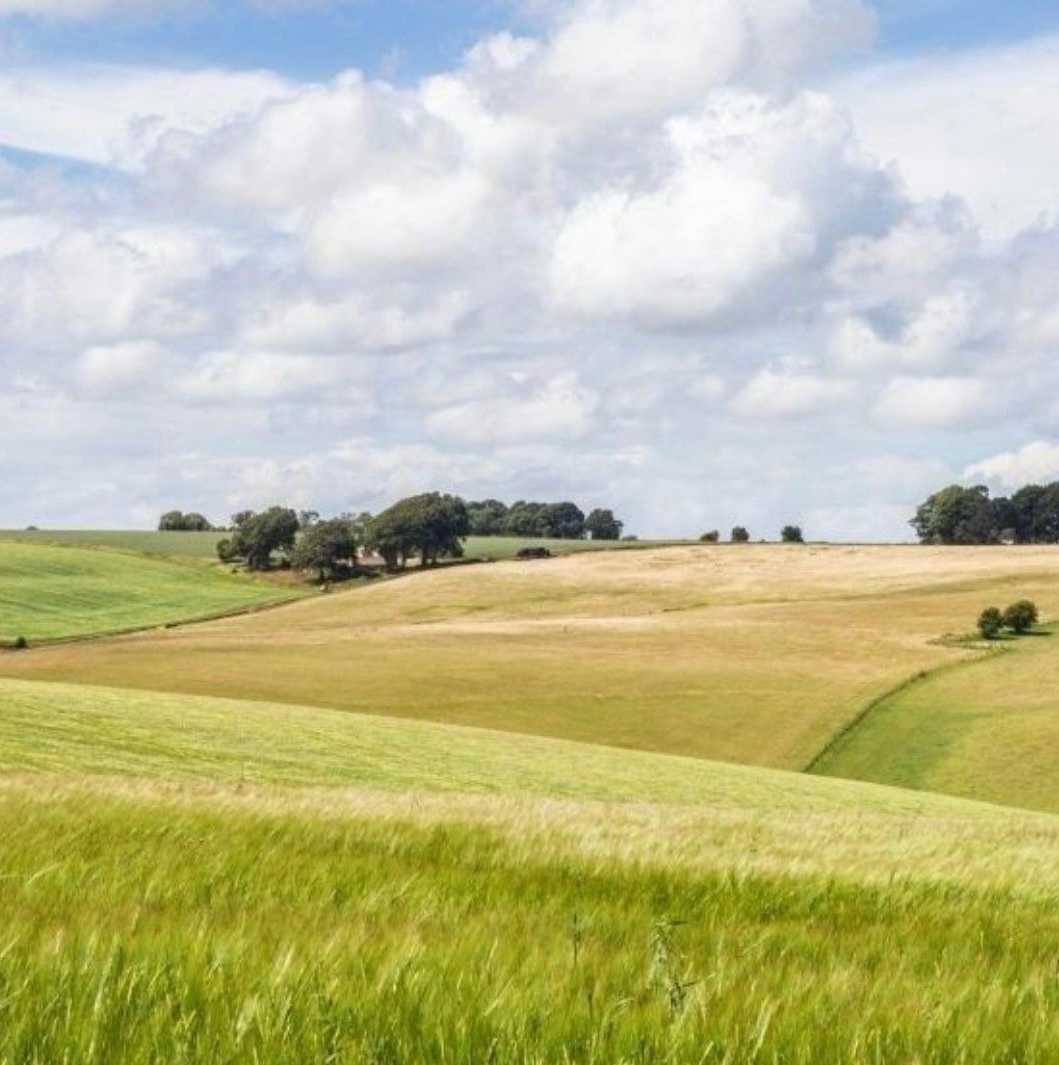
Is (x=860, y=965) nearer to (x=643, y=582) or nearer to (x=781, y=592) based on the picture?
(x=781, y=592)

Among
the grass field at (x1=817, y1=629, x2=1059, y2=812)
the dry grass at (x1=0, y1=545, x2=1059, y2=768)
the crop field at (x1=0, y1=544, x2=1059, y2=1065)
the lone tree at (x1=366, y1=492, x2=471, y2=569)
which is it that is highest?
the lone tree at (x1=366, y1=492, x2=471, y2=569)

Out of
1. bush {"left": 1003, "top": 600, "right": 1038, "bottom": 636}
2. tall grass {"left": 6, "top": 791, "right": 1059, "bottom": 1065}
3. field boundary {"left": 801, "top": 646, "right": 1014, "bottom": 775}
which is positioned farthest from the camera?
bush {"left": 1003, "top": 600, "right": 1038, "bottom": 636}

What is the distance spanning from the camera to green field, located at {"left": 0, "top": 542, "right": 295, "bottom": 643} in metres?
119

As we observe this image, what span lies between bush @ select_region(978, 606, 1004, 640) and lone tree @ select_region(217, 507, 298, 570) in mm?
93327

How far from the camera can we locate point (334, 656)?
259 feet

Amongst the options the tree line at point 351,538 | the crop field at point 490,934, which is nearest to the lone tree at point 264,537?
the tree line at point 351,538

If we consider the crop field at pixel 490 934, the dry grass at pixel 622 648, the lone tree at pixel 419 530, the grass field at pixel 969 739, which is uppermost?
the lone tree at pixel 419 530

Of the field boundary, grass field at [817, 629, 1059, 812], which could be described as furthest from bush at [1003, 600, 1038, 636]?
grass field at [817, 629, 1059, 812]

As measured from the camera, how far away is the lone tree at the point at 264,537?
166000mm

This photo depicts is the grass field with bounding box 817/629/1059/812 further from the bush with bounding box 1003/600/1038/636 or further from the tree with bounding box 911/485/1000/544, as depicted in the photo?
the tree with bounding box 911/485/1000/544

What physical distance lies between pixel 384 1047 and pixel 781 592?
11419 centimetres

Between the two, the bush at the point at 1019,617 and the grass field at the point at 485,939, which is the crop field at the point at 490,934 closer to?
the grass field at the point at 485,939

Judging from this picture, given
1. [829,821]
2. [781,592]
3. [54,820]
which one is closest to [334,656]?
[781,592]

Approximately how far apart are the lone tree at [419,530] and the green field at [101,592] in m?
13.1
